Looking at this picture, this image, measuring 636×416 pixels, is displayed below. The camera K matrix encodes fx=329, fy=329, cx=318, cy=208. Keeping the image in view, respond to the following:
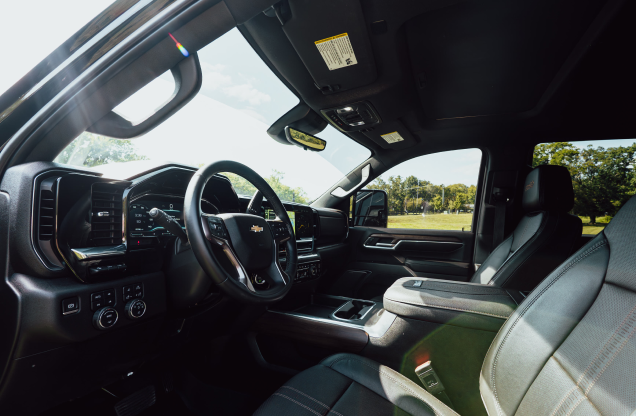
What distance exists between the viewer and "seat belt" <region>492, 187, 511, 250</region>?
110 inches

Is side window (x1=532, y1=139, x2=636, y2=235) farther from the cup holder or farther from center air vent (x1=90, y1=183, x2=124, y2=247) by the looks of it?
center air vent (x1=90, y1=183, x2=124, y2=247)

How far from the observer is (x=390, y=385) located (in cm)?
117

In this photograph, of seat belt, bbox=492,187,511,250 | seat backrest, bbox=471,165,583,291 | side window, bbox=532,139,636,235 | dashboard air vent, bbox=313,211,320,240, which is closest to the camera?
seat backrest, bbox=471,165,583,291

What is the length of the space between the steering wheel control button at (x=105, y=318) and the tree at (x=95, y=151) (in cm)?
48

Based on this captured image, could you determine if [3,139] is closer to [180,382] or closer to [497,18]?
[180,382]

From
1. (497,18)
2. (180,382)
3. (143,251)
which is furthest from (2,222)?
(497,18)

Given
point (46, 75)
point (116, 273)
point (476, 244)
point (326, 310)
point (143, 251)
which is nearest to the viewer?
point (46, 75)

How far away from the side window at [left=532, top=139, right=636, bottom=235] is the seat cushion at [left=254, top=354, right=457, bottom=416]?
188cm

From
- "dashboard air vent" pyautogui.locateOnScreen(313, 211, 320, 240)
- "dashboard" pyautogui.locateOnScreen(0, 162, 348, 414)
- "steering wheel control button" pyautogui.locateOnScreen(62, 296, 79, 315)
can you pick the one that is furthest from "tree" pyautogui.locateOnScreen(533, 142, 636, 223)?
"steering wheel control button" pyautogui.locateOnScreen(62, 296, 79, 315)

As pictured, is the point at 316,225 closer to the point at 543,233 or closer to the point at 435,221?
the point at 435,221

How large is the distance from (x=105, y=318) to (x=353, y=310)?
1.53 meters

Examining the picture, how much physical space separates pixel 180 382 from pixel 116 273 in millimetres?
949

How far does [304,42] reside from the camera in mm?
1688

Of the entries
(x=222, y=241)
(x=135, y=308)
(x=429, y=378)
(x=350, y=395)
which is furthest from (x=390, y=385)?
(x=135, y=308)
